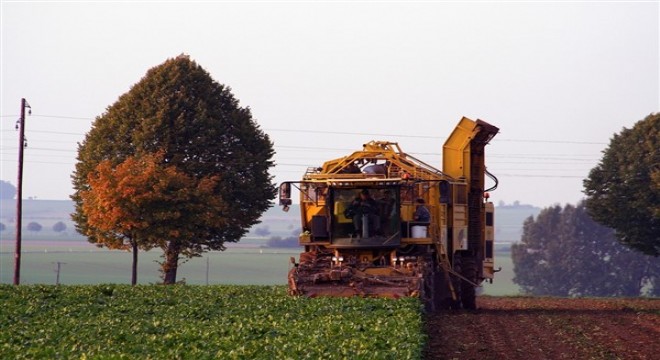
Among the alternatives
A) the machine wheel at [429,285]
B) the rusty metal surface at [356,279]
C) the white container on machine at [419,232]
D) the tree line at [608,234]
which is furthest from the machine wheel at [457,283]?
the tree line at [608,234]

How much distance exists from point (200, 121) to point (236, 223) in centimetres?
501

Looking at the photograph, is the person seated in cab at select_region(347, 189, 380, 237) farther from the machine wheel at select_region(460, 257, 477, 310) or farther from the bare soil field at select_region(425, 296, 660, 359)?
the machine wheel at select_region(460, 257, 477, 310)

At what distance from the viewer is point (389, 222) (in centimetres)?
3325

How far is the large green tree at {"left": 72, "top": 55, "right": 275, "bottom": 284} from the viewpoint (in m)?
56.5

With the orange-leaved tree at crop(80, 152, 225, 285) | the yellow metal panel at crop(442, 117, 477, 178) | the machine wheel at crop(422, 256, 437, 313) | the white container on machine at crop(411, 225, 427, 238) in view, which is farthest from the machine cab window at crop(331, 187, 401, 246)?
the orange-leaved tree at crop(80, 152, 225, 285)

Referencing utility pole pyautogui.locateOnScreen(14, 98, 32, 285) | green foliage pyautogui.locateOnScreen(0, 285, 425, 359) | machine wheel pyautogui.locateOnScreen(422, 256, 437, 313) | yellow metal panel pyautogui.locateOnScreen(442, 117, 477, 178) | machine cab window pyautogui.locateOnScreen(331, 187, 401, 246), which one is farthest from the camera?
utility pole pyautogui.locateOnScreen(14, 98, 32, 285)

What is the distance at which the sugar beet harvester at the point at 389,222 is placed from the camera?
31344mm

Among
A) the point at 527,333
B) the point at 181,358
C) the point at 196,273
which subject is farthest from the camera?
the point at 196,273

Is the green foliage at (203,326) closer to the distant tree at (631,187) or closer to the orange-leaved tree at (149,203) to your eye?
the orange-leaved tree at (149,203)

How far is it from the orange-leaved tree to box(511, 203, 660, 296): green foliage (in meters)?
62.1

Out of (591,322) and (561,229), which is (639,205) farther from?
(561,229)

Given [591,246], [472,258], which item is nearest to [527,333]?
[472,258]

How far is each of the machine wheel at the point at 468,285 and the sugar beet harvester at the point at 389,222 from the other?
0.15ft

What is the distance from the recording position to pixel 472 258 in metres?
37.2
